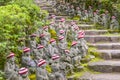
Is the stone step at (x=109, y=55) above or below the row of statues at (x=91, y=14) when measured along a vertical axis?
below

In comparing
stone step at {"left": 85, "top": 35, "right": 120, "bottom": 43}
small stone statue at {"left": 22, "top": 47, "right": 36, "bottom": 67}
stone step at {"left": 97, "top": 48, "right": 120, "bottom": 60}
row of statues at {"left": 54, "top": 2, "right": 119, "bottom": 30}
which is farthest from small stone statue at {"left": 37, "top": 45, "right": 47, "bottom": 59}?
row of statues at {"left": 54, "top": 2, "right": 119, "bottom": 30}

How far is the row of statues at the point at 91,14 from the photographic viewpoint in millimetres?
15430

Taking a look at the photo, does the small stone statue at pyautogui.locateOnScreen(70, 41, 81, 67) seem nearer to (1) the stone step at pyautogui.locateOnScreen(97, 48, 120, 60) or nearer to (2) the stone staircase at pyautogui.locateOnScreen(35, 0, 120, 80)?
(2) the stone staircase at pyautogui.locateOnScreen(35, 0, 120, 80)

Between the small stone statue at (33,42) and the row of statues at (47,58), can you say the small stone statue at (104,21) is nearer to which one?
the row of statues at (47,58)

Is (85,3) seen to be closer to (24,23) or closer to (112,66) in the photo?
(112,66)

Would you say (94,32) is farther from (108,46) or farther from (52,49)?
(52,49)

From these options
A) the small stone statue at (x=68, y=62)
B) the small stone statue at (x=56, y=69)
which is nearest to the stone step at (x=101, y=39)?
the small stone statue at (x=68, y=62)

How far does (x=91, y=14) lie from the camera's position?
17906 millimetres

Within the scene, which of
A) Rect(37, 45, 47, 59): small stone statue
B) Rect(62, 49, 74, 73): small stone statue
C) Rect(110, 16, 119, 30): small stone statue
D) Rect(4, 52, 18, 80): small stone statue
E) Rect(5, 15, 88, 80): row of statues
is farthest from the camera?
Rect(110, 16, 119, 30): small stone statue

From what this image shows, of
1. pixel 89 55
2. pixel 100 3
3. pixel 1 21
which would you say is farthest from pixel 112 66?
pixel 100 3

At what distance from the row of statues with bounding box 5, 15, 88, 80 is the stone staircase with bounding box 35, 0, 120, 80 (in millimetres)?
629

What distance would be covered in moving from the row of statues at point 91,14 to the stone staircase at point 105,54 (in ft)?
3.01

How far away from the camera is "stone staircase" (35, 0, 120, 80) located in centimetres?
978

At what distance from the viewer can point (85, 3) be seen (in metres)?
20.0
